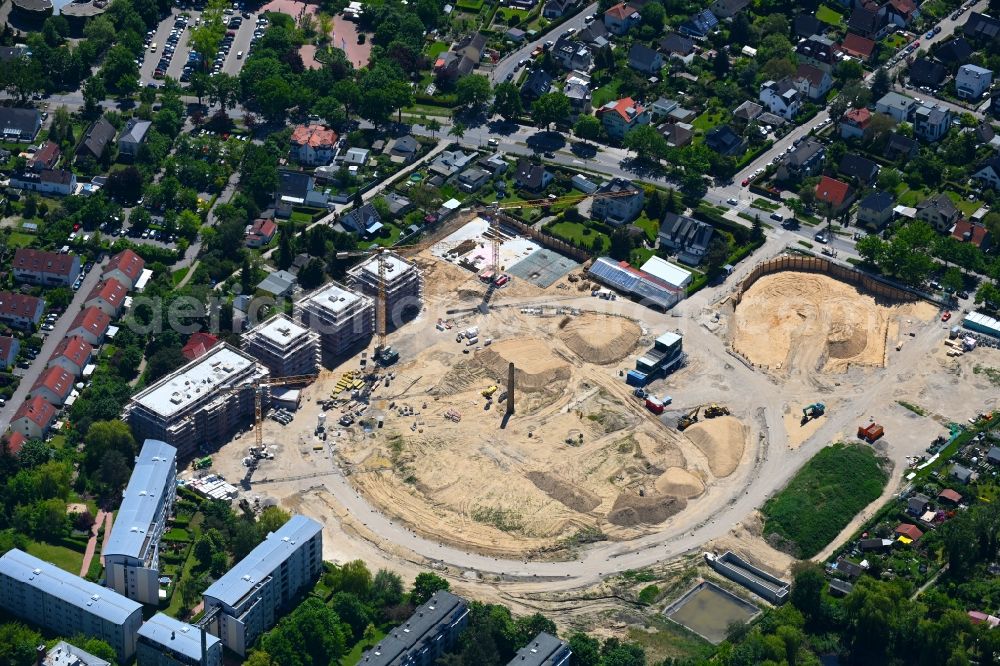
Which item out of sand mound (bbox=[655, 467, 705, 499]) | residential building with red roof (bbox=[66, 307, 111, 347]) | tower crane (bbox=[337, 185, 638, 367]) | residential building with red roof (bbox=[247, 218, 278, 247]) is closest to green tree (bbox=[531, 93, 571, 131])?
tower crane (bbox=[337, 185, 638, 367])

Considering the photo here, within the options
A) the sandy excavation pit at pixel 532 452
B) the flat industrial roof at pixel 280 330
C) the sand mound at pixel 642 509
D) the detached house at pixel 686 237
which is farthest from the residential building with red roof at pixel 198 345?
the detached house at pixel 686 237

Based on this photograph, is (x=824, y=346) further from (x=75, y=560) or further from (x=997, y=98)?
(x=75, y=560)

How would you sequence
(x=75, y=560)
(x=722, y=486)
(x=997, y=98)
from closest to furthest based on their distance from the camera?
(x=75, y=560) → (x=722, y=486) → (x=997, y=98)

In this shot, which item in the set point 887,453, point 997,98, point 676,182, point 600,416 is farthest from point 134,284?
point 997,98

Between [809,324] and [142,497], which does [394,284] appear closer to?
[142,497]

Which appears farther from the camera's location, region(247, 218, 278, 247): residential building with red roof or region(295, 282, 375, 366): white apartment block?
region(247, 218, 278, 247): residential building with red roof

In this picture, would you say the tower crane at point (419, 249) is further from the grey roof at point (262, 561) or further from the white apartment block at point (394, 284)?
the grey roof at point (262, 561)

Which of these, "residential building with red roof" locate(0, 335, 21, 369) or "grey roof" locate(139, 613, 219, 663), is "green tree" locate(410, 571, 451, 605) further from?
"residential building with red roof" locate(0, 335, 21, 369)
